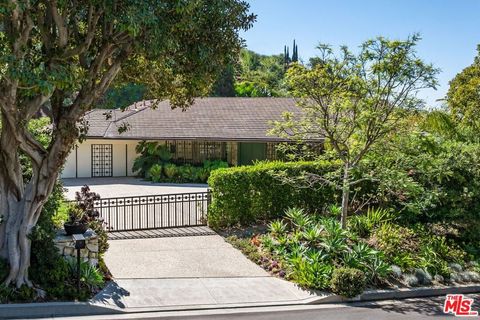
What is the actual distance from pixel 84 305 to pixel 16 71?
13.2 ft

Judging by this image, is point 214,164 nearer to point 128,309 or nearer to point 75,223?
point 75,223

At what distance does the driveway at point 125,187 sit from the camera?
72.2 feet

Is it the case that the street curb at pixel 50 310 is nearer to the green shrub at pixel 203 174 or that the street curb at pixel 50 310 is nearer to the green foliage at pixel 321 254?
the green foliage at pixel 321 254

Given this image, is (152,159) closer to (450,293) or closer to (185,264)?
(185,264)

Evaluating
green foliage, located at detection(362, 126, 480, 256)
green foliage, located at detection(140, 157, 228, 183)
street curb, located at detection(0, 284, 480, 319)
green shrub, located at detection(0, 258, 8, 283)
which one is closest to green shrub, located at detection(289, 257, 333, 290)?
street curb, located at detection(0, 284, 480, 319)

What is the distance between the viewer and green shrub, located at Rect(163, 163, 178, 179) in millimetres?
25812

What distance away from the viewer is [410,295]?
10.1 m

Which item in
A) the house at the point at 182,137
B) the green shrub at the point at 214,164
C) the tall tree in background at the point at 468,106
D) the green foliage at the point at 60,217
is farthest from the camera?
the green shrub at the point at 214,164

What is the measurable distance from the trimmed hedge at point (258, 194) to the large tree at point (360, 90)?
272 centimetres

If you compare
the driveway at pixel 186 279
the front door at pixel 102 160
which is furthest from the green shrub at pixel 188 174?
the driveway at pixel 186 279

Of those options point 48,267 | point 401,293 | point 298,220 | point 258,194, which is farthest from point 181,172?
point 401,293

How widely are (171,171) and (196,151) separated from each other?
2.31 m

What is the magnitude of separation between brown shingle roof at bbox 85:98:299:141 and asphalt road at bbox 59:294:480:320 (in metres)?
15.7

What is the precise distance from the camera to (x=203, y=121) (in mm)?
27234
